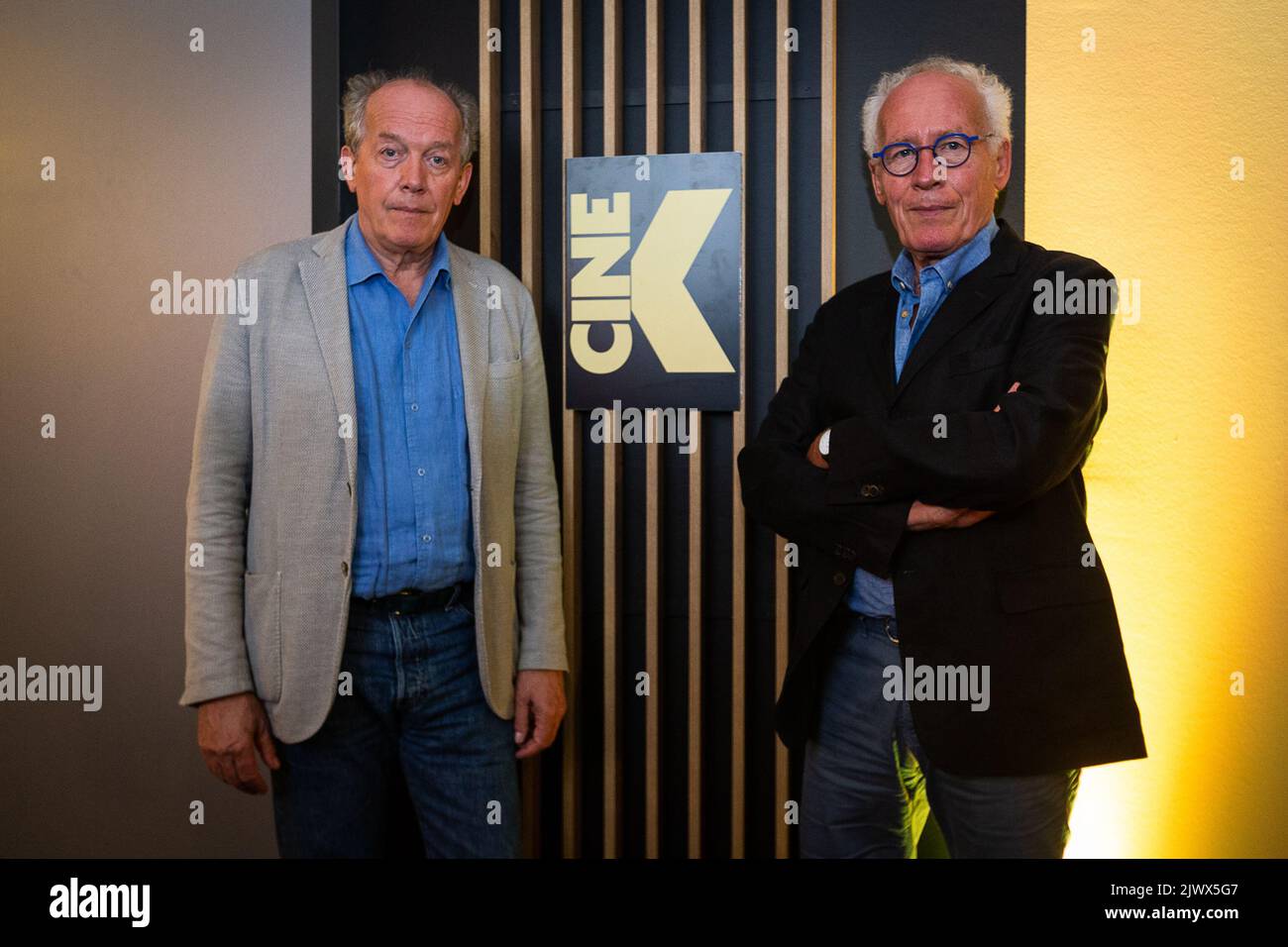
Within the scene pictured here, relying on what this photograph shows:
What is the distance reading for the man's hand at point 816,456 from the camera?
7.59ft

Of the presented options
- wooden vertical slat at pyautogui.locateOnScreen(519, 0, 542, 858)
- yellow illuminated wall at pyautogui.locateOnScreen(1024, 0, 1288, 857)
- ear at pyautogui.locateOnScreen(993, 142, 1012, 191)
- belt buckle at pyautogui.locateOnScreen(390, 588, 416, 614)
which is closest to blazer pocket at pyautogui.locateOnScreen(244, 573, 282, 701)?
belt buckle at pyautogui.locateOnScreen(390, 588, 416, 614)

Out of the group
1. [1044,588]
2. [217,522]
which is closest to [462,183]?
[217,522]

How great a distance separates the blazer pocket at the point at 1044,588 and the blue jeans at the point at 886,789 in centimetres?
25

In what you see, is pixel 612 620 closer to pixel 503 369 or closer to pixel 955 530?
pixel 503 369

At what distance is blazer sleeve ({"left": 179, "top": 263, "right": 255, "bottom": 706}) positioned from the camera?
2277 millimetres

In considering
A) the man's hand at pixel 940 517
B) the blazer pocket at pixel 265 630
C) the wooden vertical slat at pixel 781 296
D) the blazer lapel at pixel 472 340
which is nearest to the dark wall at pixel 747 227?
the wooden vertical slat at pixel 781 296

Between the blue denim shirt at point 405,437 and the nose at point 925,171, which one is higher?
the nose at point 925,171

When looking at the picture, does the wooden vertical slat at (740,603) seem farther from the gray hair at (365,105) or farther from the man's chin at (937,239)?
the gray hair at (365,105)

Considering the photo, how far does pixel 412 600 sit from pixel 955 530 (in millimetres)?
1207

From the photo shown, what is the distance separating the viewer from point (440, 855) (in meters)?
2.50

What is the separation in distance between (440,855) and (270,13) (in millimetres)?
2456

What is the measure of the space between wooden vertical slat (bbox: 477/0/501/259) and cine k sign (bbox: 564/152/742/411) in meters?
0.21
